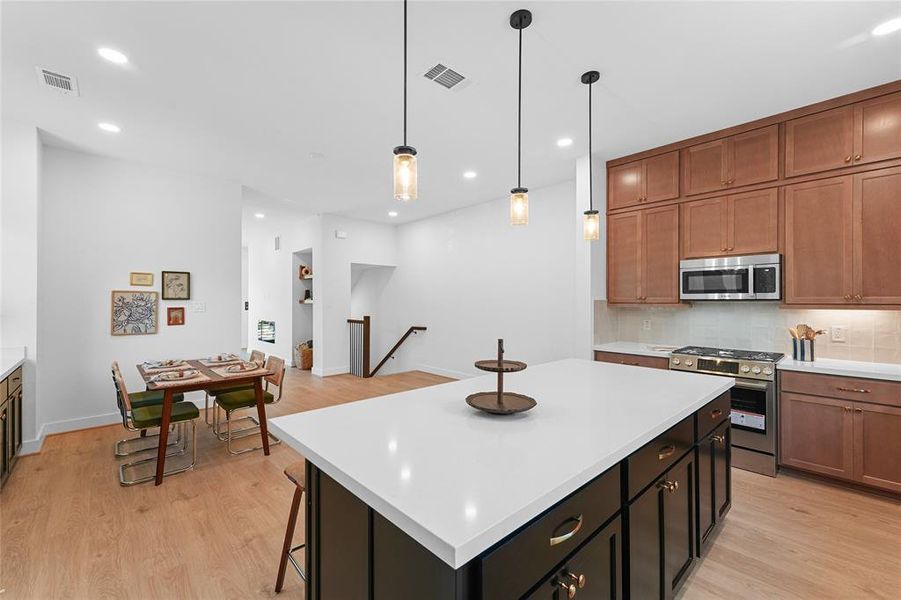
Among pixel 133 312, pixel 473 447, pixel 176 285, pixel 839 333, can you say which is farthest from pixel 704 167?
pixel 133 312

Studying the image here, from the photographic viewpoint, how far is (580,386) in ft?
6.82

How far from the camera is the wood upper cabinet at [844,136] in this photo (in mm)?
2736

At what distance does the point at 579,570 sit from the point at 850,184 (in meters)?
3.49

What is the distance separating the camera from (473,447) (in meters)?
1.25

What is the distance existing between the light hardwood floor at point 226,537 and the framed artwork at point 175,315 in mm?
1657

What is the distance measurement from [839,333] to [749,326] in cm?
58

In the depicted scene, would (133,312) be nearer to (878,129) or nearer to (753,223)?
(753,223)

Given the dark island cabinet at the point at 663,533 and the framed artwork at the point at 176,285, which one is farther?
the framed artwork at the point at 176,285

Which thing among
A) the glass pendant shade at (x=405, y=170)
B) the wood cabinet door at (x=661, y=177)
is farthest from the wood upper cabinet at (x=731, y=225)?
the glass pendant shade at (x=405, y=170)

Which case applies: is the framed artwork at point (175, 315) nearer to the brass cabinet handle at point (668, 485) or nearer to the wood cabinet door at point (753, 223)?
the brass cabinet handle at point (668, 485)

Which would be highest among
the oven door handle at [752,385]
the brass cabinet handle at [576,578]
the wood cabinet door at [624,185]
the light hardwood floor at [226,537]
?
the wood cabinet door at [624,185]

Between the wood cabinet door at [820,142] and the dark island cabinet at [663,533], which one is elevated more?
the wood cabinet door at [820,142]

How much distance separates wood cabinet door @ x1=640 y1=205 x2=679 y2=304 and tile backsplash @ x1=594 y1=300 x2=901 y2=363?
14.4 inches

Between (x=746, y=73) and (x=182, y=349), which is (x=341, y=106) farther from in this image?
(x=182, y=349)
